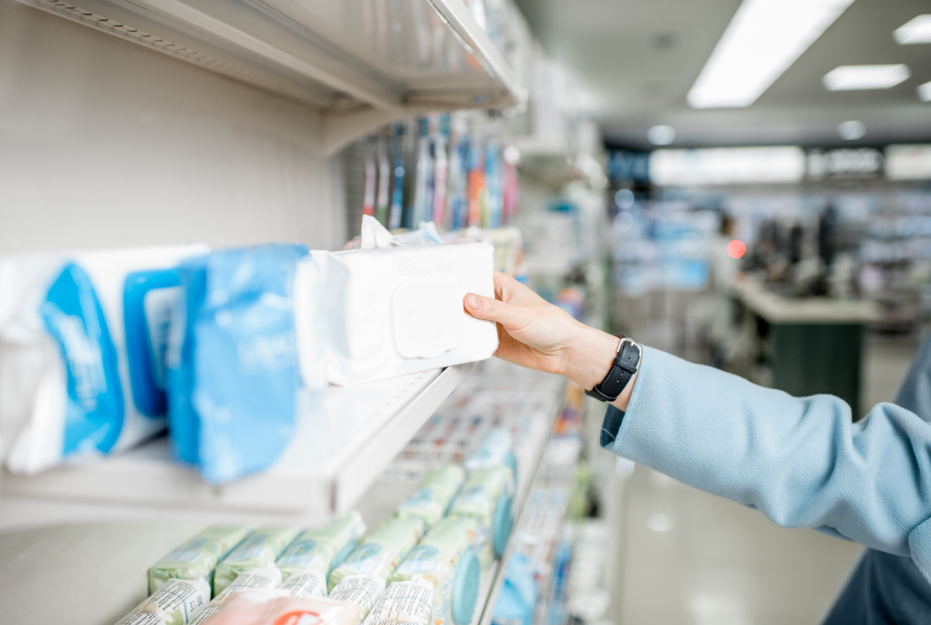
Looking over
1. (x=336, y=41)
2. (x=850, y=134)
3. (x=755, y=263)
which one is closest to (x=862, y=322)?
(x=755, y=263)

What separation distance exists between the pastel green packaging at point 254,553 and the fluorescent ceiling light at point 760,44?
3750 millimetres

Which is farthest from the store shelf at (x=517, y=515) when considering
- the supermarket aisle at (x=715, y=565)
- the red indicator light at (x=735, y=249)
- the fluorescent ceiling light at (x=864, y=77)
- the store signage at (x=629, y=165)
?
the store signage at (x=629, y=165)

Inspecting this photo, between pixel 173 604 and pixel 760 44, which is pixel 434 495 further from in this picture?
pixel 760 44

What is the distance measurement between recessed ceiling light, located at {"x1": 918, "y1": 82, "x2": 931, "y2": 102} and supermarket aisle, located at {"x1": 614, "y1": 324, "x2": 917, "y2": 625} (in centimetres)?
476

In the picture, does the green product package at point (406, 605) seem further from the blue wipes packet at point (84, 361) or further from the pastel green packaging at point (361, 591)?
the blue wipes packet at point (84, 361)

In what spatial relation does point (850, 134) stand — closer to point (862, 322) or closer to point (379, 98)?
point (862, 322)

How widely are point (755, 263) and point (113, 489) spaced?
9638 millimetres

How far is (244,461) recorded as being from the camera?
1.60 feet

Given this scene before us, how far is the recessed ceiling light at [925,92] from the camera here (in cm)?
608

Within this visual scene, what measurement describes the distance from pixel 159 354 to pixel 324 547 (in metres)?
0.56

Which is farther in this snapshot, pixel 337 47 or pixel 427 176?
pixel 427 176

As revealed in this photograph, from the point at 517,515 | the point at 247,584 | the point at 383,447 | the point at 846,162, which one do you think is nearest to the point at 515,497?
the point at 517,515

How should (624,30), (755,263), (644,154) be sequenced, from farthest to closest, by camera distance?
1. (644,154)
2. (755,263)
3. (624,30)

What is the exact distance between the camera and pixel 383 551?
101 cm
